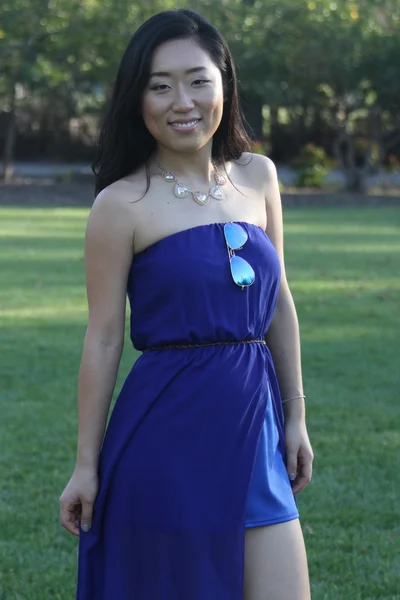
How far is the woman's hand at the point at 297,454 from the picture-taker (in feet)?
10.1

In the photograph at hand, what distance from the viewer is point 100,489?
2912mm

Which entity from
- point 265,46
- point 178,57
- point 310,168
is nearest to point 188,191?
point 178,57

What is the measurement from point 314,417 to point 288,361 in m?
4.13

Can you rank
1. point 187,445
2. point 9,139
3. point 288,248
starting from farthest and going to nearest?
point 9,139 → point 288,248 → point 187,445

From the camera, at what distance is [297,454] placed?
3.08m

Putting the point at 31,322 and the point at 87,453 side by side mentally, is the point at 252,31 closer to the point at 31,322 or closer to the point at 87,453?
the point at 31,322

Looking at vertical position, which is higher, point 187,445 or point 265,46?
point 265,46

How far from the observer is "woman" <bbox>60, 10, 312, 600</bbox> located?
281 cm

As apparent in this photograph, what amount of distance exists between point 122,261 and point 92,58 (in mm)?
31218

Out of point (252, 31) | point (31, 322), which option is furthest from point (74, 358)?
point (252, 31)

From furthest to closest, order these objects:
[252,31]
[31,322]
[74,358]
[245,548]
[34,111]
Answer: [34,111], [252,31], [31,322], [74,358], [245,548]

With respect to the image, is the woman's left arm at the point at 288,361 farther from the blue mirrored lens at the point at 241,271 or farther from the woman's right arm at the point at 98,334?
the woman's right arm at the point at 98,334

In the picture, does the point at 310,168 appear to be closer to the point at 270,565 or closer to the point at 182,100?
the point at 182,100

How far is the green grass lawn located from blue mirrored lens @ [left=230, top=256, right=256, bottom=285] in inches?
81.8
